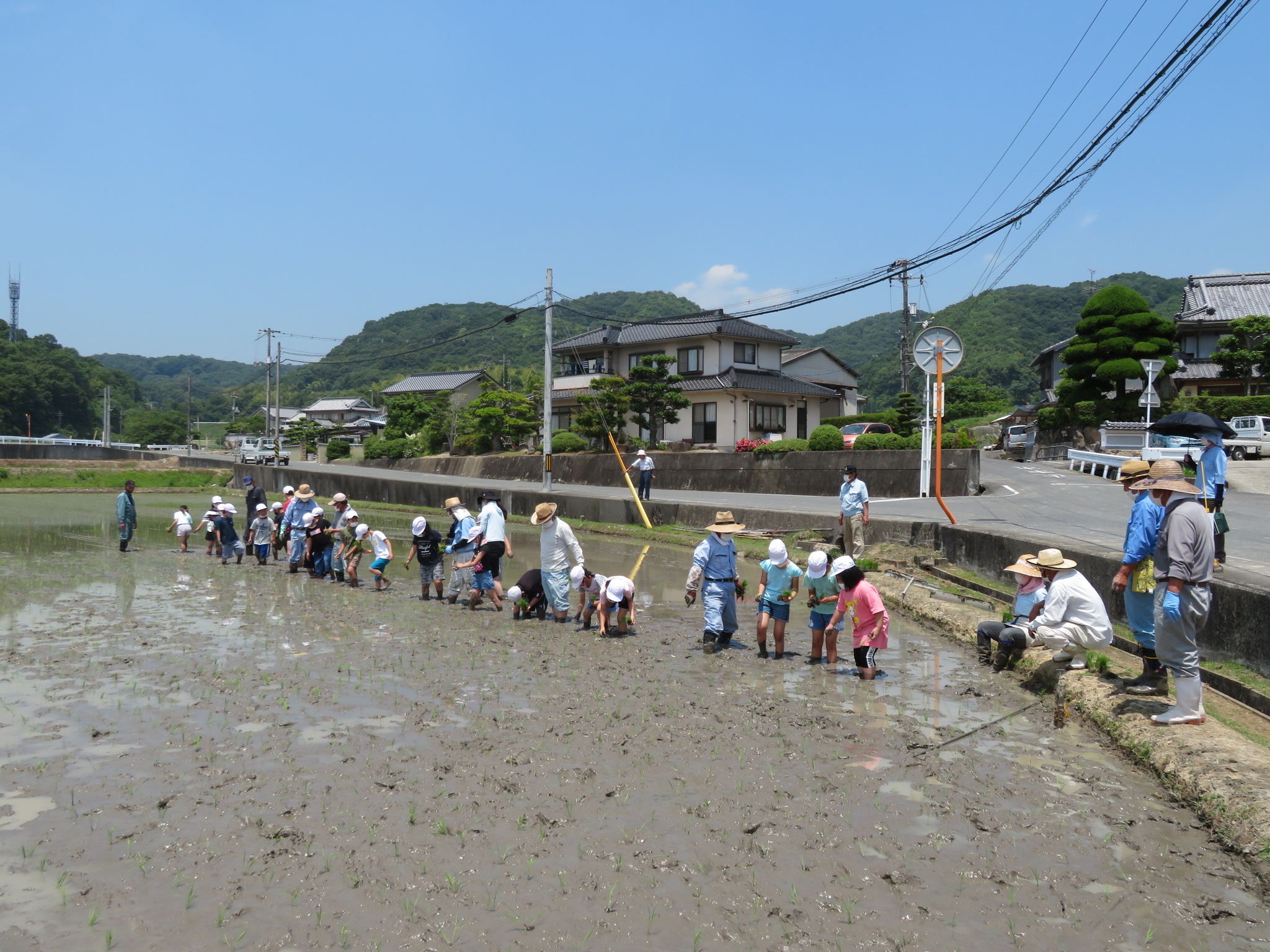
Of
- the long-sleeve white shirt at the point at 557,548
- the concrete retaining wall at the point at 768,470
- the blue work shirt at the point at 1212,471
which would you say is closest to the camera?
the blue work shirt at the point at 1212,471

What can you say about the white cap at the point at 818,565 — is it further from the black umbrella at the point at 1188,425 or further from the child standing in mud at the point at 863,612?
the black umbrella at the point at 1188,425

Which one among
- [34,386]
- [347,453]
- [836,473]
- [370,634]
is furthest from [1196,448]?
[34,386]

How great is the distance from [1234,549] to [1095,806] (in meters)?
8.76

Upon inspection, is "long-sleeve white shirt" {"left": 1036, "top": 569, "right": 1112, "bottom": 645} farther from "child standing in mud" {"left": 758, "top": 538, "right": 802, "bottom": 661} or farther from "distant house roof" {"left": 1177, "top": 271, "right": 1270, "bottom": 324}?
"distant house roof" {"left": 1177, "top": 271, "right": 1270, "bottom": 324}

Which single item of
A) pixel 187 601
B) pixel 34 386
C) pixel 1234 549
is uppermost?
pixel 34 386

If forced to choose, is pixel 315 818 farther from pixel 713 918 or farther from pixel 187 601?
pixel 187 601

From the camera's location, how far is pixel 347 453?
60312 millimetres

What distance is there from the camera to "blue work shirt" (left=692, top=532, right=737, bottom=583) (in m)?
9.50

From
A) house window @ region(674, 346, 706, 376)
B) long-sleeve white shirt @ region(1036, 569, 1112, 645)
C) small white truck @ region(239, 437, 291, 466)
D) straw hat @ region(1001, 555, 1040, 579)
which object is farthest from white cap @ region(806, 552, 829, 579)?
small white truck @ region(239, 437, 291, 466)

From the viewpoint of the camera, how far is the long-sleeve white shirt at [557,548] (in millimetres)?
10977

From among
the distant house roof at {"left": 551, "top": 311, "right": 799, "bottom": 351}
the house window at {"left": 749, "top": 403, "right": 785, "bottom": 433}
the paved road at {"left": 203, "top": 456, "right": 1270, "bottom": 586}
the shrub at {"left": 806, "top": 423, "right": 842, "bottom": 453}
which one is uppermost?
the distant house roof at {"left": 551, "top": 311, "right": 799, "bottom": 351}

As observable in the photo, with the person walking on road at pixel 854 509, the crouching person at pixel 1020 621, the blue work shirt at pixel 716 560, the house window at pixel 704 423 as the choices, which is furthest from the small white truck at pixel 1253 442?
the blue work shirt at pixel 716 560

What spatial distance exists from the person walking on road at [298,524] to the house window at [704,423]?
27.4m

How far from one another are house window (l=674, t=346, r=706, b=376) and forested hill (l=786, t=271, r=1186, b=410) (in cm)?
3859
